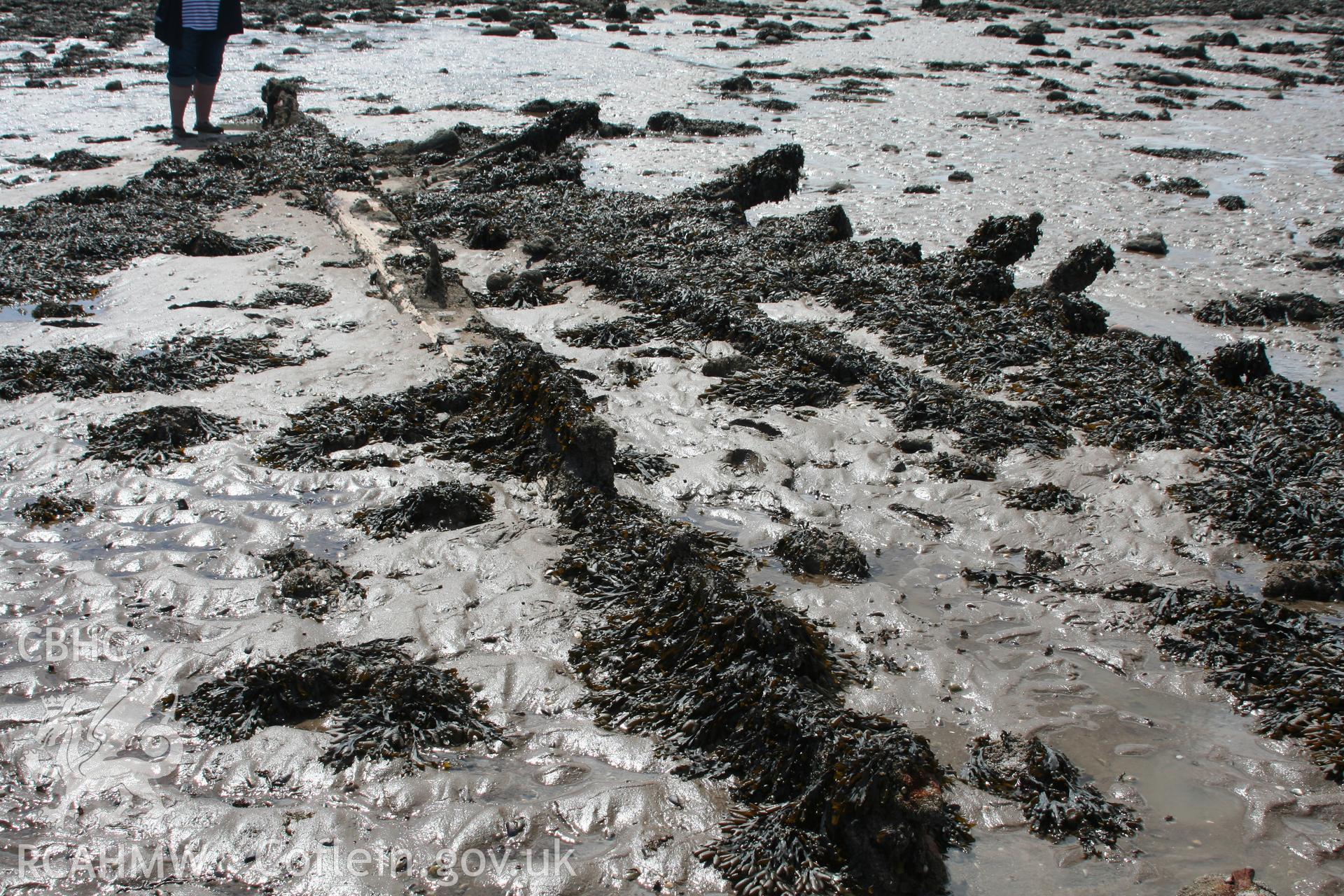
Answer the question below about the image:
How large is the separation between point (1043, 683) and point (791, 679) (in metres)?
1.17

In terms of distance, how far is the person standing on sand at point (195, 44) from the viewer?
41.2 feet

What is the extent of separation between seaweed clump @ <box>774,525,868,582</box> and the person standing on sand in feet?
37.8

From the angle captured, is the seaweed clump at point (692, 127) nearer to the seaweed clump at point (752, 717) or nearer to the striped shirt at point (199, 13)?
the striped shirt at point (199, 13)

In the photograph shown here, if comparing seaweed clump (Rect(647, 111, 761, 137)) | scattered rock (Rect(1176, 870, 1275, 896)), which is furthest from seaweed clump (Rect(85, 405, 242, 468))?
seaweed clump (Rect(647, 111, 761, 137))

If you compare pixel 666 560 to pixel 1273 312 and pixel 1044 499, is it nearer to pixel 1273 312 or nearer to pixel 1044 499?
pixel 1044 499

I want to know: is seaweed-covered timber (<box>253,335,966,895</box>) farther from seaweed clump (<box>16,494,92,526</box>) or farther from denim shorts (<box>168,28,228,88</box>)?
denim shorts (<box>168,28,228,88</box>)

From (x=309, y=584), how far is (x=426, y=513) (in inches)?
30.2

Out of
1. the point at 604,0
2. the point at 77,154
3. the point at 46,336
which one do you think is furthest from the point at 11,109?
the point at 604,0

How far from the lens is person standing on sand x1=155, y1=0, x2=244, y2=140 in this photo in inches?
494

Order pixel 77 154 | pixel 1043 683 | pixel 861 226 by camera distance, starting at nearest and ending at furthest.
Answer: pixel 1043 683, pixel 861 226, pixel 77 154

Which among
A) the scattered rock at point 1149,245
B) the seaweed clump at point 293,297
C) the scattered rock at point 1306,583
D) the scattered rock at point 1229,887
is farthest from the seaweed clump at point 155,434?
the scattered rock at point 1149,245

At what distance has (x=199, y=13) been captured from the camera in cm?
1259

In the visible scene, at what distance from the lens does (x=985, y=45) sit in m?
22.9

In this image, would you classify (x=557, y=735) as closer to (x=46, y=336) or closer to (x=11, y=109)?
(x=46, y=336)
